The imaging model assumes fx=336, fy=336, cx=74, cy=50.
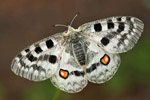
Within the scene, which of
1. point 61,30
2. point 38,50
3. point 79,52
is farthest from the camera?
point 61,30

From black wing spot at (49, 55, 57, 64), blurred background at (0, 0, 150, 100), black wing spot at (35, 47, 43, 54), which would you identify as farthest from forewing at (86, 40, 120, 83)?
blurred background at (0, 0, 150, 100)

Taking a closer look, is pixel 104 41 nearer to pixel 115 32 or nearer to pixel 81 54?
pixel 115 32

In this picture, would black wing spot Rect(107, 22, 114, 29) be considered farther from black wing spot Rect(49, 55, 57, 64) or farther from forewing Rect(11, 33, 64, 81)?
black wing spot Rect(49, 55, 57, 64)

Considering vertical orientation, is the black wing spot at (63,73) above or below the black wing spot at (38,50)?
below

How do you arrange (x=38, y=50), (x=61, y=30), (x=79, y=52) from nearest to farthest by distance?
1. (x=38, y=50)
2. (x=79, y=52)
3. (x=61, y=30)

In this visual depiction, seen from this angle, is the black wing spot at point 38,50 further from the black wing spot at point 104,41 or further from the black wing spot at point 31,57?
the black wing spot at point 104,41

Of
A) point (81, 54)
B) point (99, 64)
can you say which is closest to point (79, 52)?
point (81, 54)

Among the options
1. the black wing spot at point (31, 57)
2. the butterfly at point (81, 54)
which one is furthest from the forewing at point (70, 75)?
the black wing spot at point (31, 57)

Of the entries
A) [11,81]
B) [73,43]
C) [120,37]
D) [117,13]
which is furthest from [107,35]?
[117,13]
